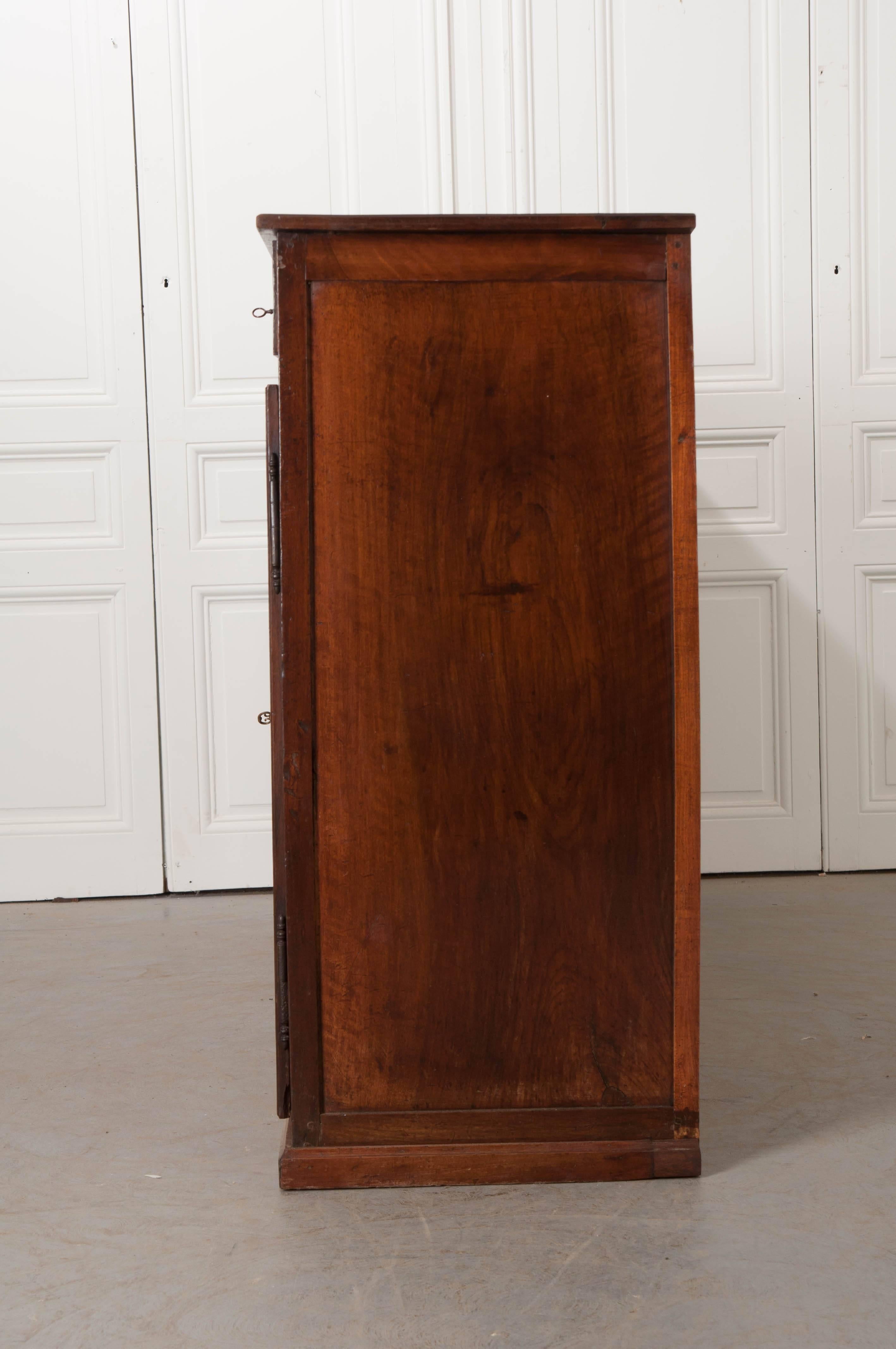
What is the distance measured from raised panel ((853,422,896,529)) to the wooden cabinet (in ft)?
6.17

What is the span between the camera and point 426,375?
61.4 inches

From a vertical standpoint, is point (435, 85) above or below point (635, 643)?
above

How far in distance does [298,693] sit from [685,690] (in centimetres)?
53

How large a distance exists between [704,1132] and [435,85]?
2.73m

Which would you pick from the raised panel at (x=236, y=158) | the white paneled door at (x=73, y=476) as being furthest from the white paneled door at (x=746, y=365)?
the white paneled door at (x=73, y=476)

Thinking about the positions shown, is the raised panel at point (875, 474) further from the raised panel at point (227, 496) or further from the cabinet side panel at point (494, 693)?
the cabinet side panel at point (494, 693)

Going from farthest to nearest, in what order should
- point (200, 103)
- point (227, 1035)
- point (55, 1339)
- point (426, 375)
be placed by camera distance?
point (200, 103)
point (227, 1035)
point (426, 375)
point (55, 1339)

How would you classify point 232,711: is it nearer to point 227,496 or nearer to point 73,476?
point 227,496

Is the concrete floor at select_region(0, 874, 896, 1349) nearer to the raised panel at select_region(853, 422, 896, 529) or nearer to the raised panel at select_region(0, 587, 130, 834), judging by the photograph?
the raised panel at select_region(0, 587, 130, 834)

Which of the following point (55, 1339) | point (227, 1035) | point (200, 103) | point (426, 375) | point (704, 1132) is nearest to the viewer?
point (55, 1339)

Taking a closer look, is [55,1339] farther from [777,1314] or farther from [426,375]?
[426,375]

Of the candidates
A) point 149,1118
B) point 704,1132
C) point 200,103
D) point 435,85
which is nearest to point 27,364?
point 200,103

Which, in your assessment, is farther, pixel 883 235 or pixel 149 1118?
pixel 883 235

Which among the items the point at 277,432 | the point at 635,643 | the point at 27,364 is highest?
the point at 27,364
